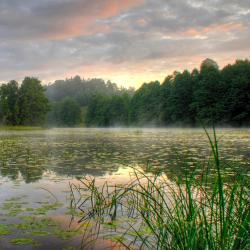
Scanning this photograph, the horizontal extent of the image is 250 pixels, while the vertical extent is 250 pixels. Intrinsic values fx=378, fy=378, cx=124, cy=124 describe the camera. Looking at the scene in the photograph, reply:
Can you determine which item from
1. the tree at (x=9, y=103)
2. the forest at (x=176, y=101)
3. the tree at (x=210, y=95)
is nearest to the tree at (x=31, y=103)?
the forest at (x=176, y=101)

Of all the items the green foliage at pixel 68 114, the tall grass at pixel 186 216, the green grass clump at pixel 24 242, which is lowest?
the green grass clump at pixel 24 242

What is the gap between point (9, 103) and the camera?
96.4 metres

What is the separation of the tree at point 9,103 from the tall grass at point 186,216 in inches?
3435

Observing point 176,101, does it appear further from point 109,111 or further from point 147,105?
point 109,111

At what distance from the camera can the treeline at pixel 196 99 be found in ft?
247

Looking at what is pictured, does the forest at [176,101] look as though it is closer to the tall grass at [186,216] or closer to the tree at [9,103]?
the tree at [9,103]

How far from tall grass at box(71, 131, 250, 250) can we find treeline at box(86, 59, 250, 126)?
163ft

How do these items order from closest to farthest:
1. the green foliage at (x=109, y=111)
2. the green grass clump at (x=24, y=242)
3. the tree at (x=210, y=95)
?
1. the green grass clump at (x=24, y=242)
2. the tree at (x=210, y=95)
3. the green foliage at (x=109, y=111)

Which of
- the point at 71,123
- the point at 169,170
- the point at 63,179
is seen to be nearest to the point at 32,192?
the point at 63,179

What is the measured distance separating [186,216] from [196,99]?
81.6 metres

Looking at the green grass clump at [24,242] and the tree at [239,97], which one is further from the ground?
the tree at [239,97]

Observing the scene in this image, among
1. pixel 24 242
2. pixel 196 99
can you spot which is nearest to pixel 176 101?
pixel 196 99

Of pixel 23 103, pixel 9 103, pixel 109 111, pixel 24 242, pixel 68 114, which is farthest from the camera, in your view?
pixel 68 114

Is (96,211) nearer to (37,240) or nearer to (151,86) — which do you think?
(37,240)
